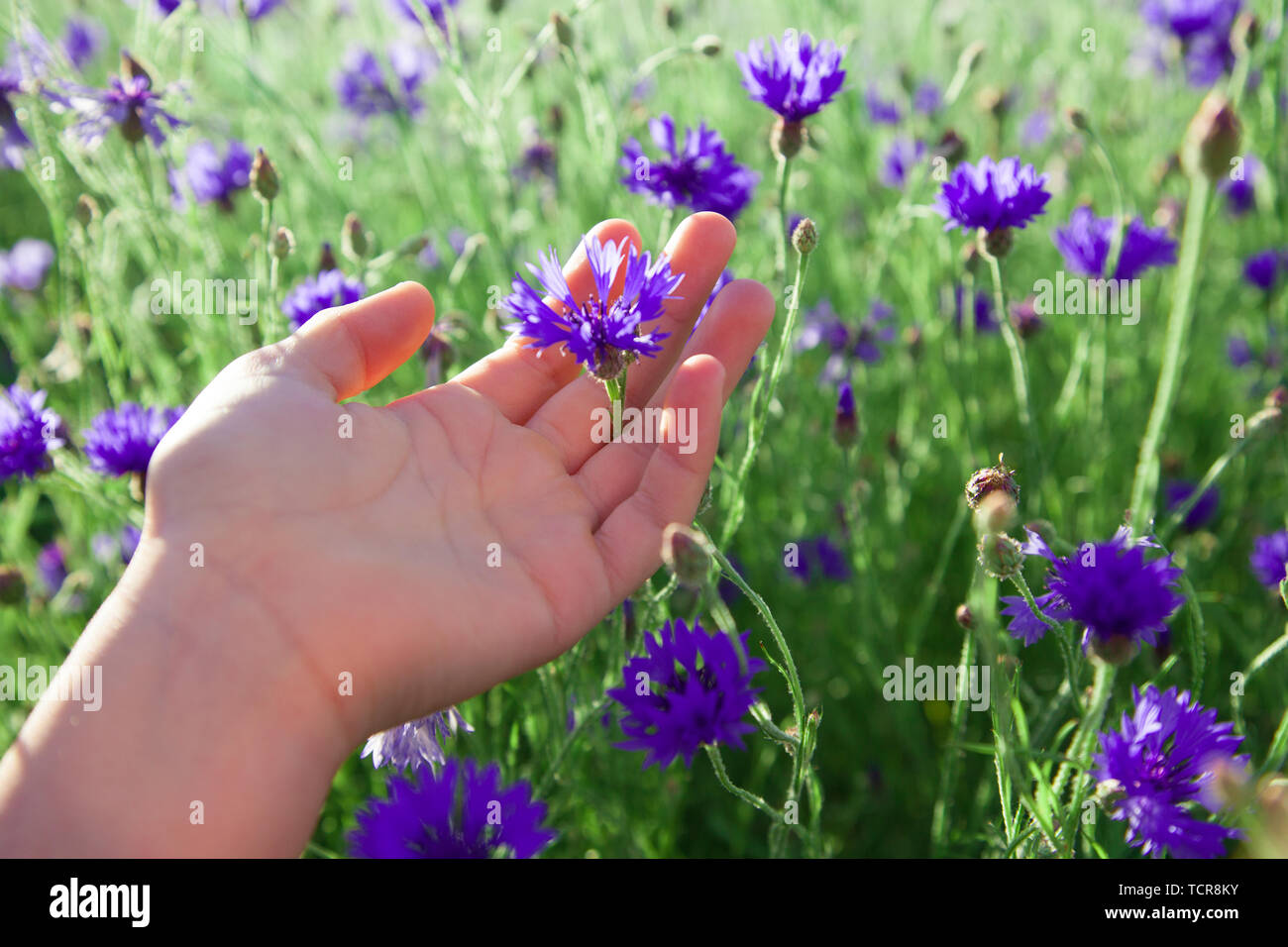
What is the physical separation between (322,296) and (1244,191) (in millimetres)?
2731

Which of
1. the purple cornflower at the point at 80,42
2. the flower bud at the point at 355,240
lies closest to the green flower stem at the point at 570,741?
the flower bud at the point at 355,240

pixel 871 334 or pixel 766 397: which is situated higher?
pixel 871 334

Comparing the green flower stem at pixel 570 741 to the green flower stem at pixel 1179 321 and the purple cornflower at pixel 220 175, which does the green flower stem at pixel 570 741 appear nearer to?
the green flower stem at pixel 1179 321

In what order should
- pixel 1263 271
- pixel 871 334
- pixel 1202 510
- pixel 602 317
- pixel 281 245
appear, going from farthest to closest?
pixel 1263 271 < pixel 871 334 < pixel 1202 510 < pixel 281 245 < pixel 602 317

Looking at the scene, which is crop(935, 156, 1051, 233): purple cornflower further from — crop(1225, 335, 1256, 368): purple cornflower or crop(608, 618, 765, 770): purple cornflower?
crop(1225, 335, 1256, 368): purple cornflower

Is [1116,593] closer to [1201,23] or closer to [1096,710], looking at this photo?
[1096,710]

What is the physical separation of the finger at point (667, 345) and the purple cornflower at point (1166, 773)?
803 millimetres

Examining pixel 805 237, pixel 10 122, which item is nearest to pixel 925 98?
pixel 805 237

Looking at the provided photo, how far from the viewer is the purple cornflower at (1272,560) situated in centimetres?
164

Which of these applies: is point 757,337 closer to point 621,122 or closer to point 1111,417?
point 621,122

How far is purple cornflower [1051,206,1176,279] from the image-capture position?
1.79 m

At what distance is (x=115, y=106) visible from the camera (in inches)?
73.1

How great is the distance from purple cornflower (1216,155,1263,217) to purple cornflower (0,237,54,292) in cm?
355

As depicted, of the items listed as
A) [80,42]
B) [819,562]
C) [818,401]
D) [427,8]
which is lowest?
[819,562]
